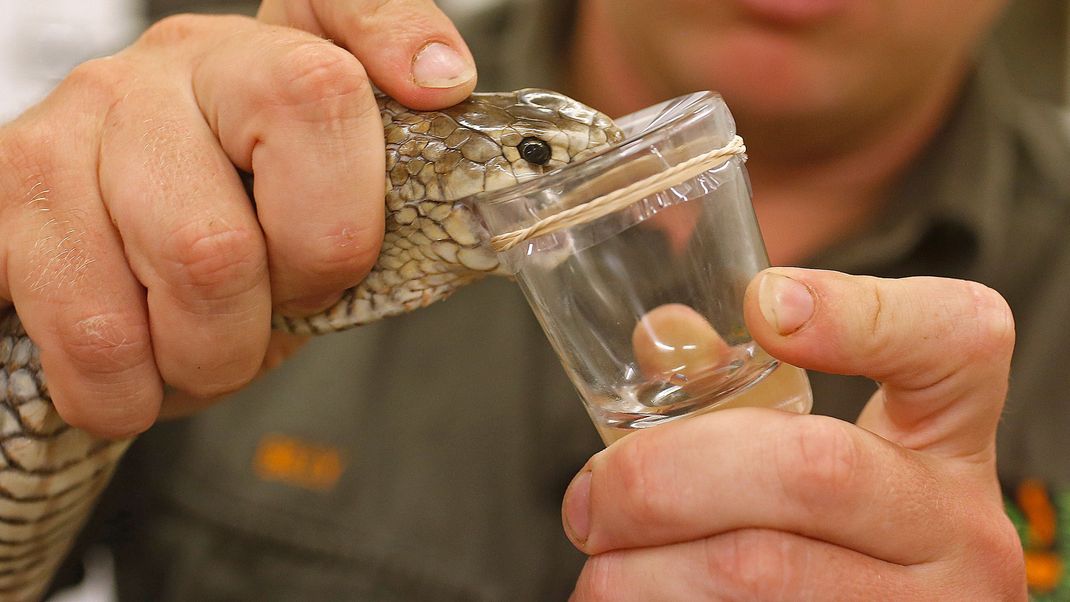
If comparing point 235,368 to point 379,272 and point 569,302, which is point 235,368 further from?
point 569,302

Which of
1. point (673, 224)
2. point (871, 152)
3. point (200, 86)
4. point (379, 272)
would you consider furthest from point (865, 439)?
point (871, 152)

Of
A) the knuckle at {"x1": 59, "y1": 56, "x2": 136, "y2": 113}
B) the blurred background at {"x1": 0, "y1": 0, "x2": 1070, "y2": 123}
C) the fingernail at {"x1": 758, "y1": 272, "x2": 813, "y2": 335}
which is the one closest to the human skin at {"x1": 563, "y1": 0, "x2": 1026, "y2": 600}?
the fingernail at {"x1": 758, "y1": 272, "x2": 813, "y2": 335}

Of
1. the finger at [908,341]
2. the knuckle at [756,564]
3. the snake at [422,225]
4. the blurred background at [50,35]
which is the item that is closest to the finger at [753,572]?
the knuckle at [756,564]

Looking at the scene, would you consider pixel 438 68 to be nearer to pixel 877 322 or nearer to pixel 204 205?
pixel 204 205

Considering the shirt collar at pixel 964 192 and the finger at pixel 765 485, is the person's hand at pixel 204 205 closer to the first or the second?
the finger at pixel 765 485

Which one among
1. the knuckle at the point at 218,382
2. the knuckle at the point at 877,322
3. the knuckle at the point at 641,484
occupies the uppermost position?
the knuckle at the point at 218,382

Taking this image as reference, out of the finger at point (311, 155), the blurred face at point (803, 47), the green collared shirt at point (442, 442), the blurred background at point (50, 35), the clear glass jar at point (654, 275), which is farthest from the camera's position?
the blurred background at point (50, 35)
